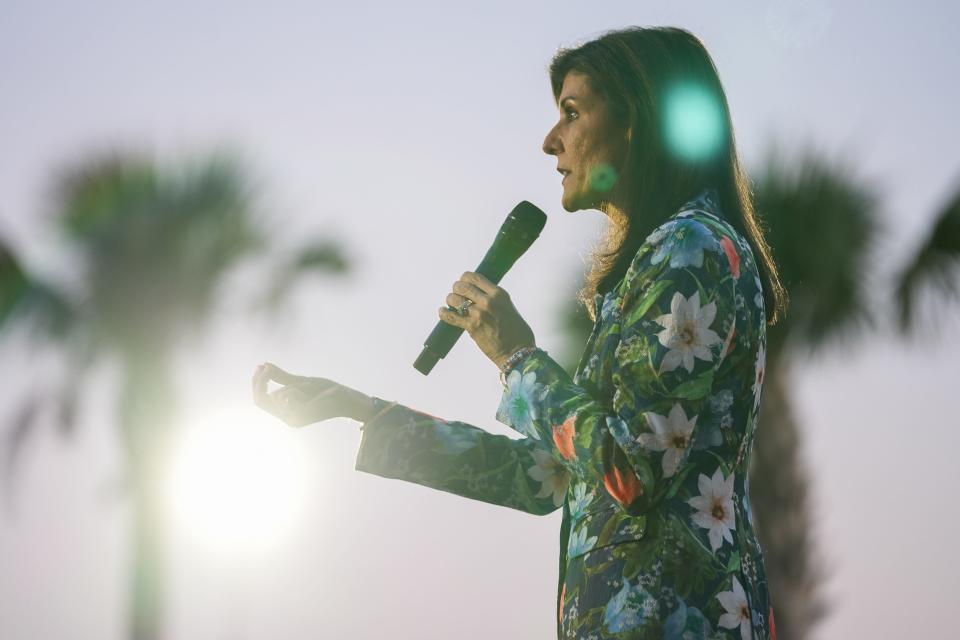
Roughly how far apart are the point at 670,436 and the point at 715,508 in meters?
0.20

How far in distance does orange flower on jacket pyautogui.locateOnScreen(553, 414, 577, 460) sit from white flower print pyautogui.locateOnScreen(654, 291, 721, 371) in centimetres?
22

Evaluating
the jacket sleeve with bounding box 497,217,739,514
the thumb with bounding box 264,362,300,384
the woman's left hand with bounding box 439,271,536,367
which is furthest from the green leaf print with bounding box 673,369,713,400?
the thumb with bounding box 264,362,300,384

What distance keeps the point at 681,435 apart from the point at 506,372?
0.47 metres

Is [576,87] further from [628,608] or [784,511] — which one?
[784,511]

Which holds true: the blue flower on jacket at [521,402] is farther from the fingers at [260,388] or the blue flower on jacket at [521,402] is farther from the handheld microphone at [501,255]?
the fingers at [260,388]

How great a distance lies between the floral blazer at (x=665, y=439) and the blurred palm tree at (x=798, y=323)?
9699mm

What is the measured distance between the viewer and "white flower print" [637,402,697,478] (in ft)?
7.23

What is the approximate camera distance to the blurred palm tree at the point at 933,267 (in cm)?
1105

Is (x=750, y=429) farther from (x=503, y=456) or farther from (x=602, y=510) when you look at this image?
(x=503, y=456)

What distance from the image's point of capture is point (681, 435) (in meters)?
2.22

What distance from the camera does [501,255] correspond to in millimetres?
3098

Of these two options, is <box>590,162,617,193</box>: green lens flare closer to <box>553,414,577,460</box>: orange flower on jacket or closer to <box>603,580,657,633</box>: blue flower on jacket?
<box>553,414,577,460</box>: orange flower on jacket

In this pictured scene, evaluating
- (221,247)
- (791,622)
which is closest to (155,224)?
(221,247)

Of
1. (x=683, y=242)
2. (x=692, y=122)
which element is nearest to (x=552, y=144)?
(x=692, y=122)
